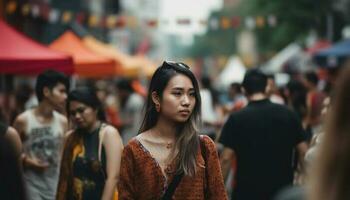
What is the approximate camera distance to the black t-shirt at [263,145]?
305 inches

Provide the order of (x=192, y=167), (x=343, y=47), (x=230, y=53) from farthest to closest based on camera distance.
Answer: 1. (x=230, y=53)
2. (x=343, y=47)
3. (x=192, y=167)

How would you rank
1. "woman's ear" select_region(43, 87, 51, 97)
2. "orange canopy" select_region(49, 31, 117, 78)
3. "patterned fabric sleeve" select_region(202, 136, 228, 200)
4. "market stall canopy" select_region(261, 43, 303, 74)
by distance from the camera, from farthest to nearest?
"market stall canopy" select_region(261, 43, 303, 74)
"orange canopy" select_region(49, 31, 117, 78)
"woman's ear" select_region(43, 87, 51, 97)
"patterned fabric sleeve" select_region(202, 136, 228, 200)

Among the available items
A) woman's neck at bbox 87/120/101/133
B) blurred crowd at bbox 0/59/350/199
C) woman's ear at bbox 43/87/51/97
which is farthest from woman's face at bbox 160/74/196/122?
woman's ear at bbox 43/87/51/97

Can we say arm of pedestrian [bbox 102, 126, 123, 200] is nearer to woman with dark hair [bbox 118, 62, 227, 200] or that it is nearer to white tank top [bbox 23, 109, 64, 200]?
woman with dark hair [bbox 118, 62, 227, 200]

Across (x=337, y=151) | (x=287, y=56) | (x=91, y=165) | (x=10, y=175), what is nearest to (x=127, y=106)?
(x=91, y=165)

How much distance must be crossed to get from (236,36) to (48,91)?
119758mm

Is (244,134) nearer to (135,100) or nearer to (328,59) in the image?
(135,100)

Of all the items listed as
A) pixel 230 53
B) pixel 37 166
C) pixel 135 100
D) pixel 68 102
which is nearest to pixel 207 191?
pixel 68 102

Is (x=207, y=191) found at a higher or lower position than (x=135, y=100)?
higher

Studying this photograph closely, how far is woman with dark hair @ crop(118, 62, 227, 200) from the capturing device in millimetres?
5051

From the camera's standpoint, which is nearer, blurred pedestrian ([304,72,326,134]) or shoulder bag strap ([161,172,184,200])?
shoulder bag strap ([161,172,184,200])

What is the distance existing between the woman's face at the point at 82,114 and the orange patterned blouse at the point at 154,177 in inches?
76.5

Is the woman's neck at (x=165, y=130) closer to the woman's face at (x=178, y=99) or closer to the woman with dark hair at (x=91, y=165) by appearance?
the woman's face at (x=178, y=99)

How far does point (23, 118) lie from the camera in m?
8.58
